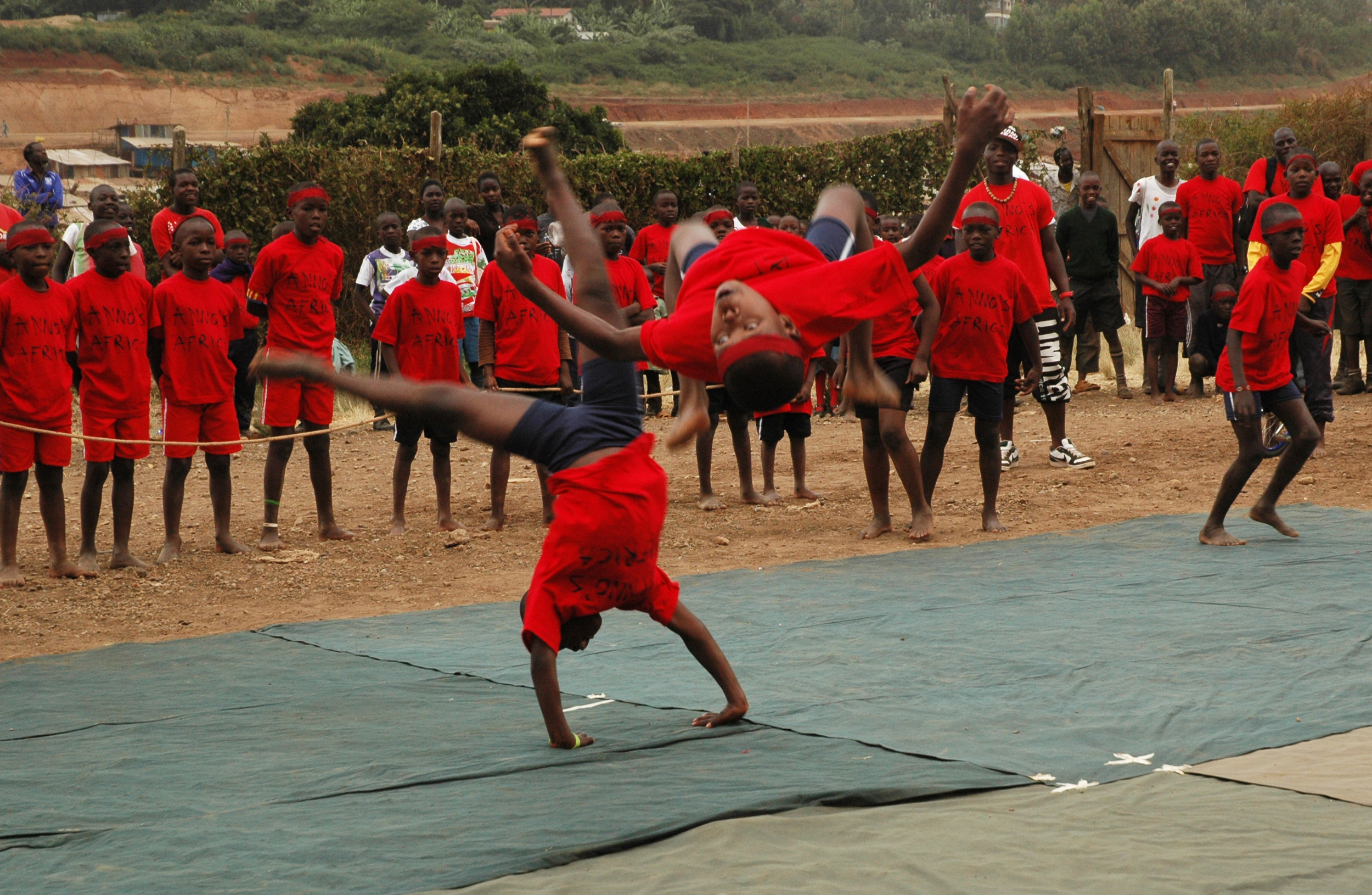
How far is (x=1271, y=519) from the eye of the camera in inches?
290

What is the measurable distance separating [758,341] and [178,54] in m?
46.7

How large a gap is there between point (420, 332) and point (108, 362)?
1861mm

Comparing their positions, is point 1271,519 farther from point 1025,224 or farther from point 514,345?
point 514,345

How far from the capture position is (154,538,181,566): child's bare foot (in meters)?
7.92

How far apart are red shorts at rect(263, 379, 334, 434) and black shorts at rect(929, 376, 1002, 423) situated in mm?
3570

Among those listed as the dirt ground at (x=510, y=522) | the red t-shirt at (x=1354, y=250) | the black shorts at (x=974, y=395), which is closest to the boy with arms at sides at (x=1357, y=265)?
the red t-shirt at (x=1354, y=250)

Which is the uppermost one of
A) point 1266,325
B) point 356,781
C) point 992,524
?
point 1266,325

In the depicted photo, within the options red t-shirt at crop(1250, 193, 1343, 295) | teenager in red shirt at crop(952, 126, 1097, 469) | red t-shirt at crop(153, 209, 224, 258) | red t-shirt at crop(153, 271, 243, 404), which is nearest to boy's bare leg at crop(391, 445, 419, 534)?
red t-shirt at crop(153, 271, 243, 404)

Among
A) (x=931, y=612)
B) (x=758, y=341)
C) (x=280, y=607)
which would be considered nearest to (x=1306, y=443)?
(x=931, y=612)

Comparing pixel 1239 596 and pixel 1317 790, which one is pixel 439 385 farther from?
pixel 1239 596

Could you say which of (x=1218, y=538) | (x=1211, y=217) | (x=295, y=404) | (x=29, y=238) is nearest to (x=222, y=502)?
(x=295, y=404)

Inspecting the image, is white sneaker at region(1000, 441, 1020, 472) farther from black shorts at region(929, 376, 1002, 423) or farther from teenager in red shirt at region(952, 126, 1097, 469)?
black shorts at region(929, 376, 1002, 423)

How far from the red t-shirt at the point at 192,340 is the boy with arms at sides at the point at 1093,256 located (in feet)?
24.2

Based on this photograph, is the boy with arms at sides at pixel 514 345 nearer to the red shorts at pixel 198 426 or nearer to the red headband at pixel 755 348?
the red shorts at pixel 198 426
